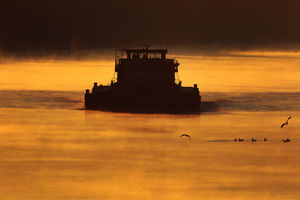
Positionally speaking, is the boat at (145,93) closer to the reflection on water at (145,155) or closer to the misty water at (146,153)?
the misty water at (146,153)

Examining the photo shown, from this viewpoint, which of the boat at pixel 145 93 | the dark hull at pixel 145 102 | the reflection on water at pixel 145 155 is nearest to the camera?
the reflection on water at pixel 145 155

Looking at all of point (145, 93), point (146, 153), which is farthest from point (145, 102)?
point (146, 153)


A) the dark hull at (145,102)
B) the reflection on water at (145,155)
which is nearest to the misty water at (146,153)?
the reflection on water at (145,155)

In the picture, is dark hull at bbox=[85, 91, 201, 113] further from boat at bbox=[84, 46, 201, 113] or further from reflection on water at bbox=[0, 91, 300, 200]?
reflection on water at bbox=[0, 91, 300, 200]

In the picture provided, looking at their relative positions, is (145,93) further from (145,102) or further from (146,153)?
(146,153)

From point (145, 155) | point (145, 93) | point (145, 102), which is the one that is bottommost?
point (145, 155)

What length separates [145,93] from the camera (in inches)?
2827

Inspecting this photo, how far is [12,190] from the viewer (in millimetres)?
39344

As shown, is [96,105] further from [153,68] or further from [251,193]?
[251,193]

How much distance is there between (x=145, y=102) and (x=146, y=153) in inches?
846

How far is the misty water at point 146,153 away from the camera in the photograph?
40.1 metres

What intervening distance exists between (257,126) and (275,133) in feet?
10.6

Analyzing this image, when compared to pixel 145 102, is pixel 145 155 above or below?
below

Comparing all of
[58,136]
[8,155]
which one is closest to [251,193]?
[8,155]
